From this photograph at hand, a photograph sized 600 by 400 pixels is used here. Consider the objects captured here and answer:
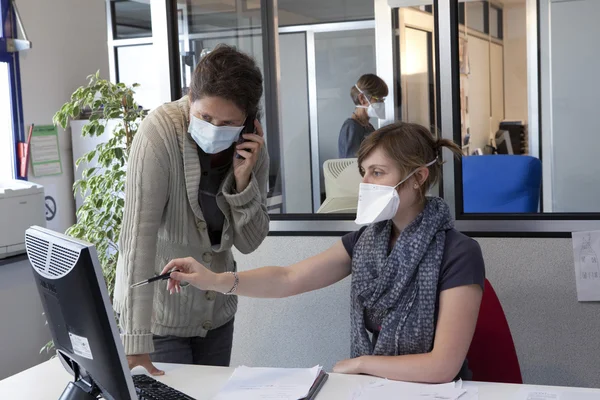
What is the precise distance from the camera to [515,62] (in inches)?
125

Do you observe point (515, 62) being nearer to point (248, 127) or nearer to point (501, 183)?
point (501, 183)

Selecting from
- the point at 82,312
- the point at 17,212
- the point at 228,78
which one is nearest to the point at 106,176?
the point at 17,212

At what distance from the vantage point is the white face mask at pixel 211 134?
1706 mm

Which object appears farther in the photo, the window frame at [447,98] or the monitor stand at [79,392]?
the window frame at [447,98]

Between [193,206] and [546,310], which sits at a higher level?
[193,206]

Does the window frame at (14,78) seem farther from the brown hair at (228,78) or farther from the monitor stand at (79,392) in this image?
the monitor stand at (79,392)

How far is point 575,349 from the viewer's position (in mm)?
2518

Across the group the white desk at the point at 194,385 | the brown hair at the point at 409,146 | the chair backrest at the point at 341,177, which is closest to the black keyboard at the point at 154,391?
the white desk at the point at 194,385

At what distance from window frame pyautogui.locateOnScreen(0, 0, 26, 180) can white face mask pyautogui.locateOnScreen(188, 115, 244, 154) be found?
8.40 feet

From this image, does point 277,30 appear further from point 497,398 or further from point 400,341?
point 497,398

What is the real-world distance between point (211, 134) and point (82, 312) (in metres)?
0.71

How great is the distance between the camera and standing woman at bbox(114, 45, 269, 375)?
1639 millimetres

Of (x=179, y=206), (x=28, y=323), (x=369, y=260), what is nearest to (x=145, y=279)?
(x=179, y=206)

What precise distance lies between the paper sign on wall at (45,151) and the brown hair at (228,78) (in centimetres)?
259
